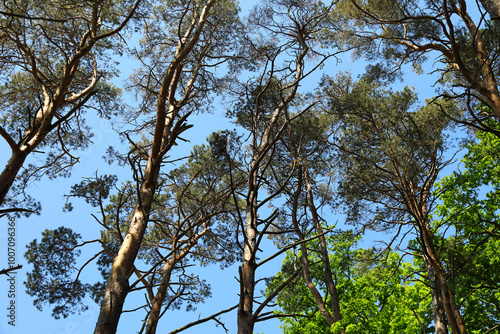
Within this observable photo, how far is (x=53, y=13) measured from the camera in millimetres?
8305

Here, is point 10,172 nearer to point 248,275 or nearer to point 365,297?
point 248,275

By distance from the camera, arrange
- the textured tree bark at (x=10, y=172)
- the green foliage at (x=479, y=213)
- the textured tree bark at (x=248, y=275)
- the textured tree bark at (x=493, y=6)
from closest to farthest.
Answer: the textured tree bark at (x=248, y=275) → the textured tree bark at (x=493, y=6) → the textured tree bark at (x=10, y=172) → the green foliage at (x=479, y=213)

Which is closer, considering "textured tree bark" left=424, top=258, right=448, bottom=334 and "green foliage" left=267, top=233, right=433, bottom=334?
"textured tree bark" left=424, top=258, right=448, bottom=334

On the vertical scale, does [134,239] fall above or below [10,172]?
below

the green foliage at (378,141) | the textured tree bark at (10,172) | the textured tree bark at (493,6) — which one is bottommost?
the textured tree bark at (10,172)

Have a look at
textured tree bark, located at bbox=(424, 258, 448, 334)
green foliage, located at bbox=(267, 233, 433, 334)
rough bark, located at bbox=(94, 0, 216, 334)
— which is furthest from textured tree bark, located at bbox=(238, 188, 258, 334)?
green foliage, located at bbox=(267, 233, 433, 334)

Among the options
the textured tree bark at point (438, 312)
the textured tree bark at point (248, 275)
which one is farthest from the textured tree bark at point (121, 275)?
the textured tree bark at point (438, 312)

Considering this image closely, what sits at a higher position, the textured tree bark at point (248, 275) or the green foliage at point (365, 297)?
the green foliage at point (365, 297)

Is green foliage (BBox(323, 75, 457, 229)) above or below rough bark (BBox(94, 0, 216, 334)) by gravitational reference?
above

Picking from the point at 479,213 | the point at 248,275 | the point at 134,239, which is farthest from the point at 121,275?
the point at 479,213

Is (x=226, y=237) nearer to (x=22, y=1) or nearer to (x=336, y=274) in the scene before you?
(x=336, y=274)

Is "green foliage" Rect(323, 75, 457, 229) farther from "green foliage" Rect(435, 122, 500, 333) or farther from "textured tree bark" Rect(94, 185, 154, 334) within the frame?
"textured tree bark" Rect(94, 185, 154, 334)

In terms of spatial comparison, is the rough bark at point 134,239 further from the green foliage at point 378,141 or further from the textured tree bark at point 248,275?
the green foliage at point 378,141

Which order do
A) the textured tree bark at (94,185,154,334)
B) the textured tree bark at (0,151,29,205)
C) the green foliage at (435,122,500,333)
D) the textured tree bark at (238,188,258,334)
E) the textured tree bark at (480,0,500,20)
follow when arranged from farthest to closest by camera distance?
the green foliage at (435,122,500,333) → the textured tree bark at (0,151,29,205) → the textured tree bark at (480,0,500,20) → the textured tree bark at (94,185,154,334) → the textured tree bark at (238,188,258,334)
